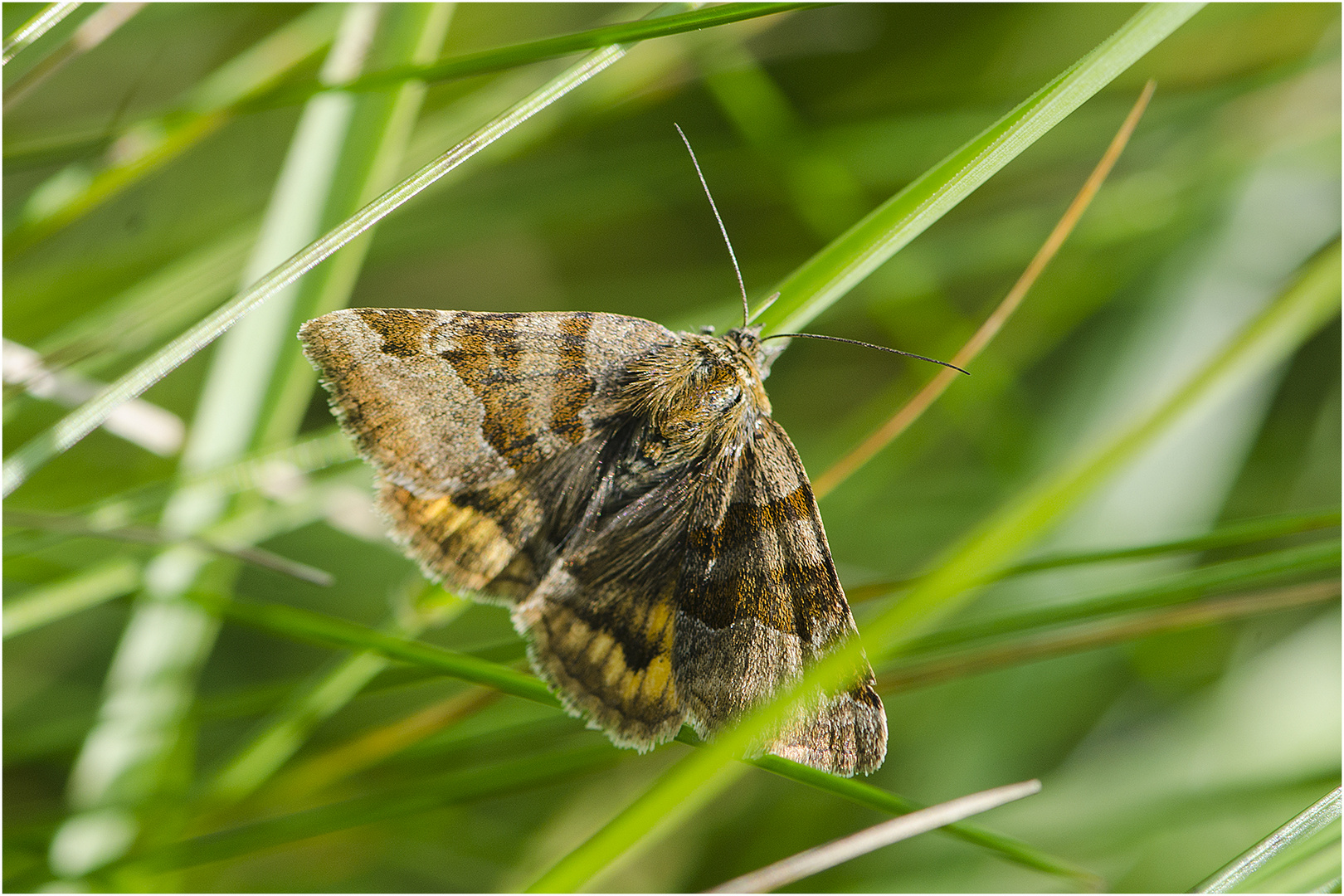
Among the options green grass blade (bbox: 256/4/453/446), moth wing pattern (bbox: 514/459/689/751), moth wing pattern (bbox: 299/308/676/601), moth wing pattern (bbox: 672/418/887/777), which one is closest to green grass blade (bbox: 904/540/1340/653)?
moth wing pattern (bbox: 672/418/887/777)

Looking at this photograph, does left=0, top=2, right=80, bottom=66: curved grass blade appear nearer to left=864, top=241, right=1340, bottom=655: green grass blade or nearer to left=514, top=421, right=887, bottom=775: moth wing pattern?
left=514, top=421, right=887, bottom=775: moth wing pattern

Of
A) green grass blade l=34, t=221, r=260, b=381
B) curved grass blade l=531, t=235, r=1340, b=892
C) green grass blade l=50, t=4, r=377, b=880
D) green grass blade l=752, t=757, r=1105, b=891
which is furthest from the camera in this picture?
green grass blade l=34, t=221, r=260, b=381

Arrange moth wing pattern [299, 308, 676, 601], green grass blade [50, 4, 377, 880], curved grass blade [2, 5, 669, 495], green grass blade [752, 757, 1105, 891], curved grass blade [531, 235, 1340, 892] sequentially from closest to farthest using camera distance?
curved grass blade [531, 235, 1340, 892]
curved grass blade [2, 5, 669, 495]
green grass blade [752, 757, 1105, 891]
moth wing pattern [299, 308, 676, 601]
green grass blade [50, 4, 377, 880]

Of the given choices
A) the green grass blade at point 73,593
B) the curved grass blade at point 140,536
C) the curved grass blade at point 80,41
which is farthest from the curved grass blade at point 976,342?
the curved grass blade at point 80,41

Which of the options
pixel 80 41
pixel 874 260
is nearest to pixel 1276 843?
pixel 874 260

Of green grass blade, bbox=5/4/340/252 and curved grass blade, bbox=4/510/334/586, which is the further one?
green grass blade, bbox=5/4/340/252

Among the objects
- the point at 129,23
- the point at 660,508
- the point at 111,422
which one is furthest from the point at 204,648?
the point at 129,23

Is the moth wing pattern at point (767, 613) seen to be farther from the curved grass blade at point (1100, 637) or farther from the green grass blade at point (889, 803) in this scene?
the curved grass blade at point (1100, 637)

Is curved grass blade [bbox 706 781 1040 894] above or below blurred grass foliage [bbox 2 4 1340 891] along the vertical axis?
below
